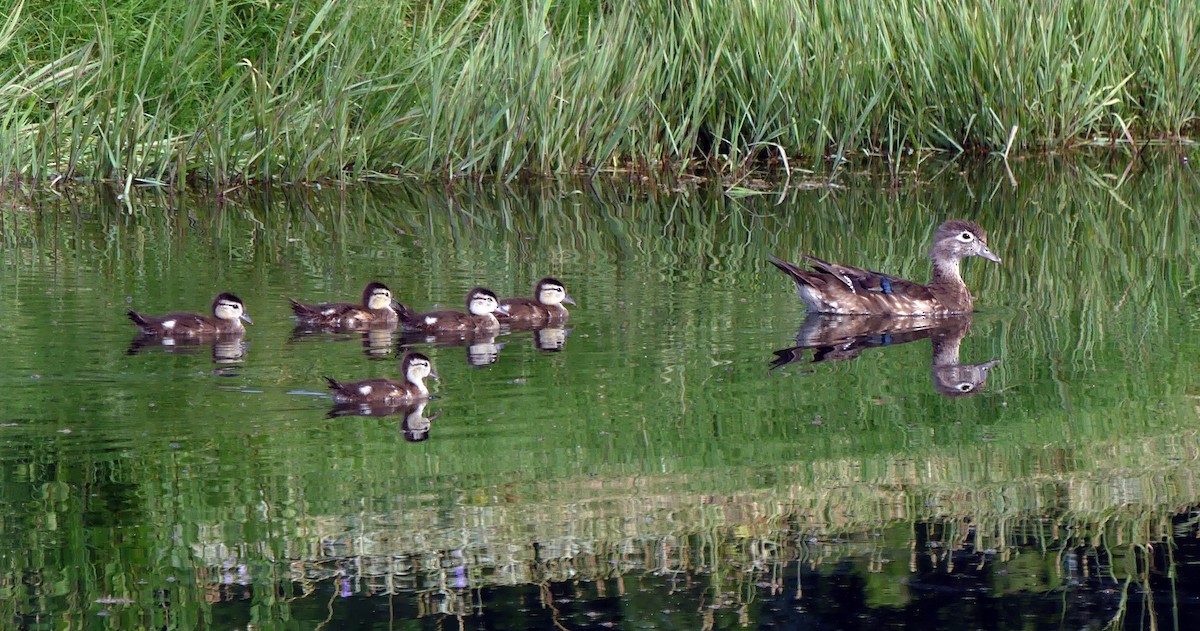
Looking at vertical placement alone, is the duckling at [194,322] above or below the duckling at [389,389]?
above

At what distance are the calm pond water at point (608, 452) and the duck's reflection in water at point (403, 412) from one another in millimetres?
34

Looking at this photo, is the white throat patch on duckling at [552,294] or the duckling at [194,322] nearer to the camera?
the duckling at [194,322]

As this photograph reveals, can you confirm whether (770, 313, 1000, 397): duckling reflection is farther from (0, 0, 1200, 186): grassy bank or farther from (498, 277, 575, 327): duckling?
(0, 0, 1200, 186): grassy bank

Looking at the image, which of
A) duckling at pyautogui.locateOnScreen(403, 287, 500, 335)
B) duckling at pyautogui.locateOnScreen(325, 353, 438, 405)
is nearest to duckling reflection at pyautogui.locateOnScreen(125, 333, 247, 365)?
duckling at pyautogui.locateOnScreen(403, 287, 500, 335)

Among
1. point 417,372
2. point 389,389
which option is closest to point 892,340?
point 417,372

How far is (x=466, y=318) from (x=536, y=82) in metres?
6.84

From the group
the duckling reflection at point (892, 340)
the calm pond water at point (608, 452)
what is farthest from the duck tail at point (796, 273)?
the calm pond water at point (608, 452)

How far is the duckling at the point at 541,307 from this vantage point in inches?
415

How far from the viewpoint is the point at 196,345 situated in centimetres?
963

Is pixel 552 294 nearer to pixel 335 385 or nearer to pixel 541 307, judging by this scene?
pixel 541 307

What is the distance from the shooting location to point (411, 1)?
17.9 metres

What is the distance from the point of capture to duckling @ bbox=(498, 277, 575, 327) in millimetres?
10539

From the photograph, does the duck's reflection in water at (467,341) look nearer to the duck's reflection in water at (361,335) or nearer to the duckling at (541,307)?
the duck's reflection in water at (361,335)

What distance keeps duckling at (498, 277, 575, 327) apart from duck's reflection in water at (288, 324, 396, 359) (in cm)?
68
